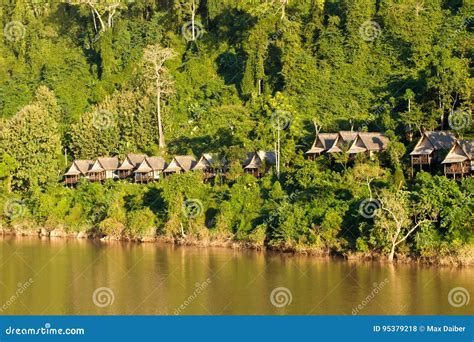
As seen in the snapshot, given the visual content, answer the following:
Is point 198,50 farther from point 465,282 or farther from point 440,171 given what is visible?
point 465,282

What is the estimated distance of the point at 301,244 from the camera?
41.7m

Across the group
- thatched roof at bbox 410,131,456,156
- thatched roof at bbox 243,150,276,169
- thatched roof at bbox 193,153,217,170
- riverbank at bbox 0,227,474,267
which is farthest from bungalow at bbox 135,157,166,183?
thatched roof at bbox 410,131,456,156

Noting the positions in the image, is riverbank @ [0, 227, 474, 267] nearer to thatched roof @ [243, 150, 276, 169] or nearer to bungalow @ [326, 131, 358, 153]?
thatched roof @ [243, 150, 276, 169]

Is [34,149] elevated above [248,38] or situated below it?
below

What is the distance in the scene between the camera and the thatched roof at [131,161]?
198 ft

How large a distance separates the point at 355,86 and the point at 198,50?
18296 millimetres

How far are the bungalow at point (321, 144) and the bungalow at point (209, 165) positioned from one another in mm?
6511

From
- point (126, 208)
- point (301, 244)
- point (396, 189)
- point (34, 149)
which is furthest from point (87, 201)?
point (396, 189)

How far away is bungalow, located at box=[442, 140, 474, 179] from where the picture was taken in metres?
44.2

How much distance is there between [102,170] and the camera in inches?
2411

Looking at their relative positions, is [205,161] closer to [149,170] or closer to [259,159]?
[259,159]

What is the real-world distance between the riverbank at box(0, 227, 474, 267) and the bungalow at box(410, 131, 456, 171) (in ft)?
31.9

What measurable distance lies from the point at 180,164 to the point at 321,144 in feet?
38.0

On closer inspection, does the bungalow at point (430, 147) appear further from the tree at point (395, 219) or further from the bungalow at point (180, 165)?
the bungalow at point (180, 165)
